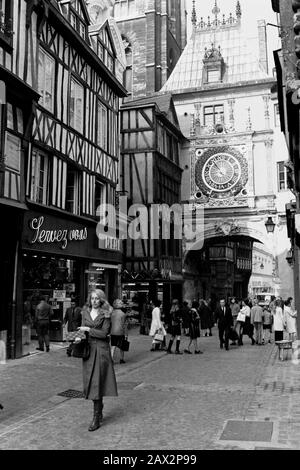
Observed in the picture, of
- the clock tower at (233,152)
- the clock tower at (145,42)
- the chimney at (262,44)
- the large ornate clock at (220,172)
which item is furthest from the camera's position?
the clock tower at (145,42)

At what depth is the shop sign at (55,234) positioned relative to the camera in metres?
12.1

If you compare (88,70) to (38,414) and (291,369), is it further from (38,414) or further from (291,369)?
(38,414)

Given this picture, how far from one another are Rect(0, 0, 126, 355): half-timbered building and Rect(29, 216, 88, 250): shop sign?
0.08 feet

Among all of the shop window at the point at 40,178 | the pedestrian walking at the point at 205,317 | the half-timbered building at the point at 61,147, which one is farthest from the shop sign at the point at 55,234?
the pedestrian walking at the point at 205,317

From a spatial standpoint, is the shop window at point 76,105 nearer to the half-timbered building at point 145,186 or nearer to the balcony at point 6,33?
the balcony at point 6,33

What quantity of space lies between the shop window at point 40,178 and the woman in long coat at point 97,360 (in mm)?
7491

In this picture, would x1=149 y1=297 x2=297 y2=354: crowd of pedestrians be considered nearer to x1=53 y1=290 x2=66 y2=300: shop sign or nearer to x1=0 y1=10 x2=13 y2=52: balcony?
x1=53 y1=290 x2=66 y2=300: shop sign

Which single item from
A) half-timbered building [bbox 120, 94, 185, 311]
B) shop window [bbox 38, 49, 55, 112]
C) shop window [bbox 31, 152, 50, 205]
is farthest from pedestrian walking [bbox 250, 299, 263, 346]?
shop window [bbox 38, 49, 55, 112]

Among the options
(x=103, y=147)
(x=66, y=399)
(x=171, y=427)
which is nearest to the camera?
(x=171, y=427)

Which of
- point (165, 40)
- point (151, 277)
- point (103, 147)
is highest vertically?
point (165, 40)

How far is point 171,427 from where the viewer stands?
5473 millimetres

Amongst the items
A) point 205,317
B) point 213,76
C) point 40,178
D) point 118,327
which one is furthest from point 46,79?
point 213,76

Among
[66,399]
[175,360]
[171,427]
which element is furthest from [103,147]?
[171,427]
